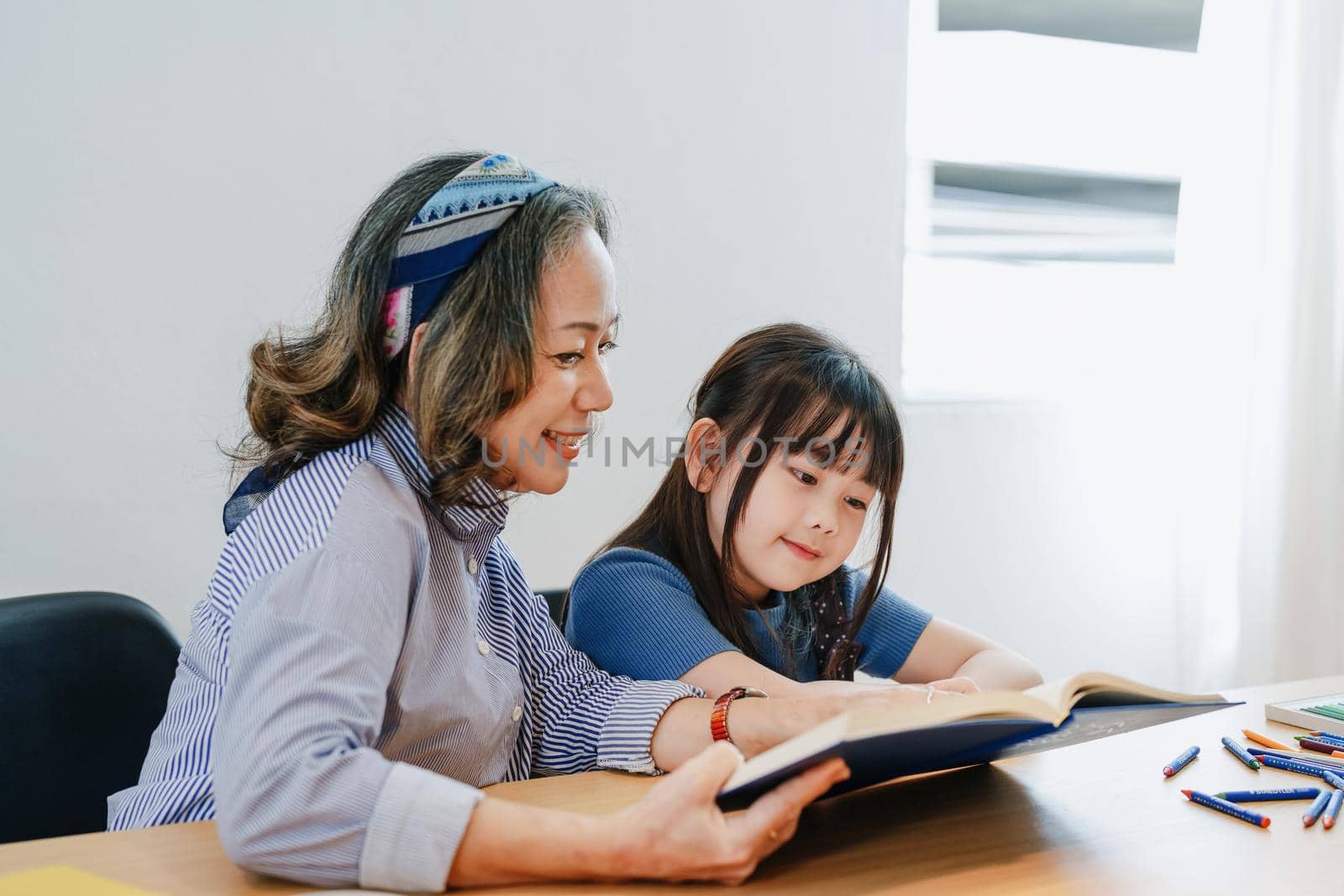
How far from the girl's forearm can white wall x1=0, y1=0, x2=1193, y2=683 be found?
971 mm

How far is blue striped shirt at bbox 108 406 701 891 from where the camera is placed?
0.74m

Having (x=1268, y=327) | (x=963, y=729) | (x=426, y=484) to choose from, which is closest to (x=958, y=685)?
(x=963, y=729)

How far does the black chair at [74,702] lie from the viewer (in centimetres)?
116

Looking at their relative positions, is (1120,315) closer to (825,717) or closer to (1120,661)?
(1120,661)

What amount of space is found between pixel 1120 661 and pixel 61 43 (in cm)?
279

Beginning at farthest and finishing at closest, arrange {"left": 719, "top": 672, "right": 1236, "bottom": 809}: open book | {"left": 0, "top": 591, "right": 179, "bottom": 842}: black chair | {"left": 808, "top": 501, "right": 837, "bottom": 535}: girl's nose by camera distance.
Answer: {"left": 808, "top": 501, "right": 837, "bottom": 535}: girl's nose → {"left": 0, "top": 591, "right": 179, "bottom": 842}: black chair → {"left": 719, "top": 672, "right": 1236, "bottom": 809}: open book

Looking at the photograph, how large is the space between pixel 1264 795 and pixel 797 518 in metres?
0.60

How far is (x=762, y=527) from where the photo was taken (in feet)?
4.68

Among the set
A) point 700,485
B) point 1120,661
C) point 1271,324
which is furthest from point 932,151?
point 700,485

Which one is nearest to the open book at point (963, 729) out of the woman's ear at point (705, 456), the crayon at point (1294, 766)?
the crayon at point (1294, 766)

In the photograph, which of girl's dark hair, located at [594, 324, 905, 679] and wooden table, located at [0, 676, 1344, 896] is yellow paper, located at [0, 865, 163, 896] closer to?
wooden table, located at [0, 676, 1344, 896]

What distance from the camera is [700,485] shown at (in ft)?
4.87

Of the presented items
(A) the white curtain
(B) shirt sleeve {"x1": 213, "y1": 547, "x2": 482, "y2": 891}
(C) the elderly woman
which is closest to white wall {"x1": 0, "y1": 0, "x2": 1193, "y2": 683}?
(A) the white curtain

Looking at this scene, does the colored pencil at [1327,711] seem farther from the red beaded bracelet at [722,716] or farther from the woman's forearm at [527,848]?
the woman's forearm at [527,848]
